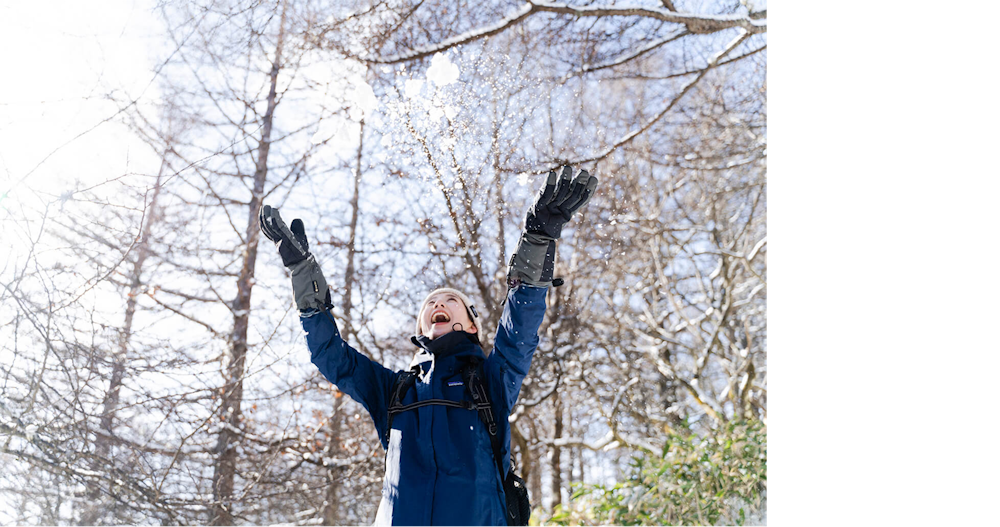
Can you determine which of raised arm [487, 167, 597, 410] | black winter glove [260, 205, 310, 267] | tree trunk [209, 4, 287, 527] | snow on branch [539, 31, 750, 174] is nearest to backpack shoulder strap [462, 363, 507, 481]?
raised arm [487, 167, 597, 410]

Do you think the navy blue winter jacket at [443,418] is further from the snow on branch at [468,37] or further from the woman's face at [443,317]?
the snow on branch at [468,37]

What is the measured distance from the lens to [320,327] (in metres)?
1.86

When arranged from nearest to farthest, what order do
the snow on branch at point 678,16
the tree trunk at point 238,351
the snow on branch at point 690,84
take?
the snow on branch at point 678,16 → the snow on branch at point 690,84 → the tree trunk at point 238,351

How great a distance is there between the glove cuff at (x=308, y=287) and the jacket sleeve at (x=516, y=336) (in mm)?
538

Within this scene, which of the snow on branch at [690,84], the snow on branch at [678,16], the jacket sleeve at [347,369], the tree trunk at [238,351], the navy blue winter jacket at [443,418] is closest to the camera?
the navy blue winter jacket at [443,418]

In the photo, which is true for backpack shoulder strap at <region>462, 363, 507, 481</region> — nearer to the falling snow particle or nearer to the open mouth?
the open mouth

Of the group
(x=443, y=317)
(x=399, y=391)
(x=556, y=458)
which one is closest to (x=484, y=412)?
(x=399, y=391)

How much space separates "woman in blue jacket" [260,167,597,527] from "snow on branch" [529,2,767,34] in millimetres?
1709

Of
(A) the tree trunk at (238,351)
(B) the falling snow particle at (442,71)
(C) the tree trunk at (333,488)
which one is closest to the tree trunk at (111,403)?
(A) the tree trunk at (238,351)

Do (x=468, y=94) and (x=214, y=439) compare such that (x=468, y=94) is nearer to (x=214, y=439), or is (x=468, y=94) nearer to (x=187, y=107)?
(x=187, y=107)

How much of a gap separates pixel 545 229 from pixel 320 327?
28.6 inches

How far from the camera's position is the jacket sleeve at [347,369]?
186 cm
